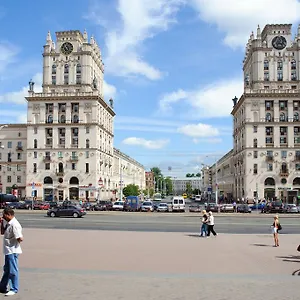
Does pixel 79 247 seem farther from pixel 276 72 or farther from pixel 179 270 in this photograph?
pixel 276 72

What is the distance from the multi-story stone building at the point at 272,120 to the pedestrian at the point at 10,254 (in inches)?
3299

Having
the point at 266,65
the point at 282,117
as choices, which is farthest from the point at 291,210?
the point at 266,65

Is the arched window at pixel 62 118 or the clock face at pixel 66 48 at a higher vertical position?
the clock face at pixel 66 48

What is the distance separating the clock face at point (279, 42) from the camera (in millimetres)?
94250

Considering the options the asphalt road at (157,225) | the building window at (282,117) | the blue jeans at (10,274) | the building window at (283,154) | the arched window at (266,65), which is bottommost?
the asphalt road at (157,225)

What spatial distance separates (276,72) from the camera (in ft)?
309

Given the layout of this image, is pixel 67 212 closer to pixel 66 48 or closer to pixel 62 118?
pixel 62 118

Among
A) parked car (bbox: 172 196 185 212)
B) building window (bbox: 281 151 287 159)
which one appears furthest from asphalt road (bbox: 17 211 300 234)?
building window (bbox: 281 151 287 159)

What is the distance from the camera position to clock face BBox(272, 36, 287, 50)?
94250 mm

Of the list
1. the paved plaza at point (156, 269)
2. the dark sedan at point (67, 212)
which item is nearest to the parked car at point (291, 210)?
the dark sedan at point (67, 212)

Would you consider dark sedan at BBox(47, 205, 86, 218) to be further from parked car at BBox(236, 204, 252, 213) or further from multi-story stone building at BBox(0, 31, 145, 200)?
multi-story stone building at BBox(0, 31, 145, 200)

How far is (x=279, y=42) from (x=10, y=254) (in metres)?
96.0

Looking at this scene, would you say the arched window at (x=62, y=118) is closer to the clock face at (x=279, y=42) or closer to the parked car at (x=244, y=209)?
the parked car at (x=244, y=209)

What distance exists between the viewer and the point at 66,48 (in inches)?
3866
